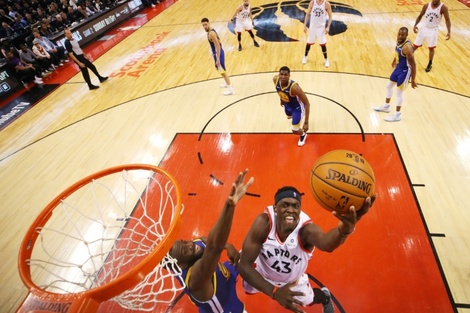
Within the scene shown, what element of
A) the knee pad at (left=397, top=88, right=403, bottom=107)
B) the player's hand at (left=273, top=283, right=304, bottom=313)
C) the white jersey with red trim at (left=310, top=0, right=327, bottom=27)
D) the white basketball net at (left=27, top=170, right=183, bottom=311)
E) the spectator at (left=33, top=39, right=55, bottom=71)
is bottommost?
the white basketball net at (left=27, top=170, right=183, bottom=311)

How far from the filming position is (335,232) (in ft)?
6.49

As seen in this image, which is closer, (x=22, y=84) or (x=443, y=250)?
(x=443, y=250)

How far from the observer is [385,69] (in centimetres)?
705

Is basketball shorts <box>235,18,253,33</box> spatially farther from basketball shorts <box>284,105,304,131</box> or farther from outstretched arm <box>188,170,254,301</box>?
outstretched arm <box>188,170,254,301</box>

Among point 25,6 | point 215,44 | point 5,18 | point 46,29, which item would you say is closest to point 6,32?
point 46,29

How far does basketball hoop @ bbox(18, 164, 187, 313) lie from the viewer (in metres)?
1.78

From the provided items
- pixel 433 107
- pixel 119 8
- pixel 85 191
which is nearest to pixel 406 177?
pixel 433 107

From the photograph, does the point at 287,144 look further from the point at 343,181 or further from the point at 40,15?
the point at 40,15

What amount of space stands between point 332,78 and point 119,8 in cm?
1166

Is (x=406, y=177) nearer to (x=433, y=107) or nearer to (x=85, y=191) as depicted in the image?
(x=433, y=107)

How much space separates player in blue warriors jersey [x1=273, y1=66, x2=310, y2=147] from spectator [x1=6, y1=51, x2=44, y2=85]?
27.9 ft

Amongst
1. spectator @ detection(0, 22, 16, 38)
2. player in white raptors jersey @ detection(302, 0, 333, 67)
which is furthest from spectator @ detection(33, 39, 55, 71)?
player in white raptors jersey @ detection(302, 0, 333, 67)

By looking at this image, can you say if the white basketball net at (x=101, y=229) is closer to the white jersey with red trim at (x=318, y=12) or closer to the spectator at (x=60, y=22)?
the white jersey with red trim at (x=318, y=12)

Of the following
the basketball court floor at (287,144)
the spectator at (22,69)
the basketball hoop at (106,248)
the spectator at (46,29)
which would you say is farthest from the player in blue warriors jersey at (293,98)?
the spectator at (46,29)
